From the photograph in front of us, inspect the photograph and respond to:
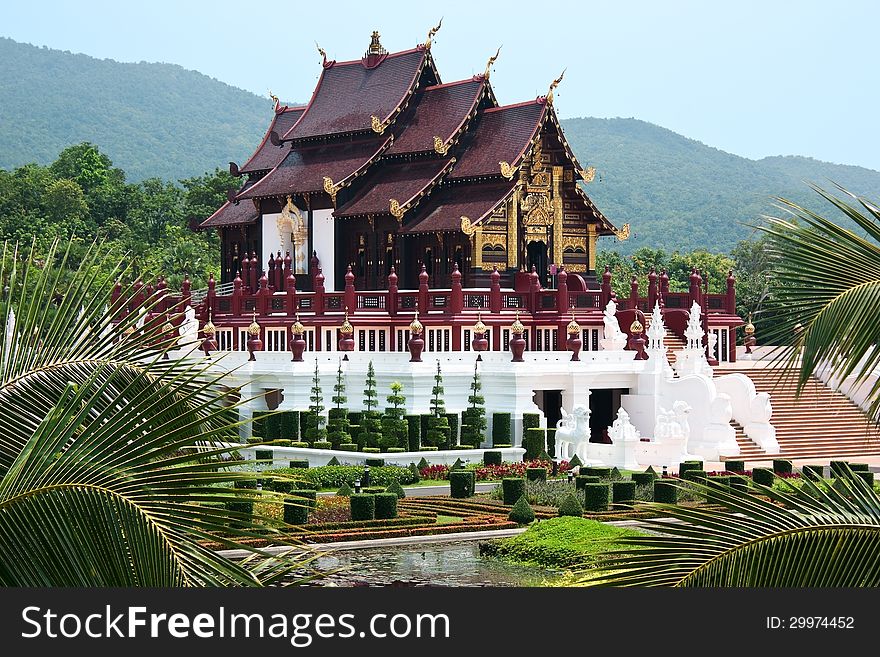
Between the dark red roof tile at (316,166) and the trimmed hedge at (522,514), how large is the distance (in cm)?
2218

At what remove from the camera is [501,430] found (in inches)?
1512

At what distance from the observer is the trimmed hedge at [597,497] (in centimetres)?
2833

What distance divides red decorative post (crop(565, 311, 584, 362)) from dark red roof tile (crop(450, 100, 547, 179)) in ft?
19.2

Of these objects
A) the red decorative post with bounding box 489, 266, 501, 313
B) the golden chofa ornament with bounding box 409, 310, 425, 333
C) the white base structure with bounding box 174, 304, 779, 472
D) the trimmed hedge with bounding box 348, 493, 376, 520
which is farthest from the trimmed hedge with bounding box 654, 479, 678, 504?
the red decorative post with bounding box 489, 266, 501, 313

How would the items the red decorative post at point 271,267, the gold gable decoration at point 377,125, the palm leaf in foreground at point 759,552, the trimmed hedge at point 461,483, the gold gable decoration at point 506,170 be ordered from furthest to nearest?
1. the red decorative post at point 271,267
2. the gold gable decoration at point 377,125
3. the gold gable decoration at point 506,170
4. the trimmed hedge at point 461,483
5. the palm leaf in foreground at point 759,552

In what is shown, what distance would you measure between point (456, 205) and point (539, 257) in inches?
129

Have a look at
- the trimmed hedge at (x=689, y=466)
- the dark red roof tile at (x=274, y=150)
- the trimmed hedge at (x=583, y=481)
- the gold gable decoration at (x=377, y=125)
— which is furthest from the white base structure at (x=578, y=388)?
the dark red roof tile at (x=274, y=150)

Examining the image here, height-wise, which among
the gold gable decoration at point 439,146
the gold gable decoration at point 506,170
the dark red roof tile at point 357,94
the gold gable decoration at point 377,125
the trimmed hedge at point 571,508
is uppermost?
the dark red roof tile at point 357,94

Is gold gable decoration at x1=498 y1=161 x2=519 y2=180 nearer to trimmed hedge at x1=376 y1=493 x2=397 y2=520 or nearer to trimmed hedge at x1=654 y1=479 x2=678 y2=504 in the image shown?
trimmed hedge at x1=654 y1=479 x2=678 y2=504

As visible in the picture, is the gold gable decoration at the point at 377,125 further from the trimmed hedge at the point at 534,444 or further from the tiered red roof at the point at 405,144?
the trimmed hedge at the point at 534,444

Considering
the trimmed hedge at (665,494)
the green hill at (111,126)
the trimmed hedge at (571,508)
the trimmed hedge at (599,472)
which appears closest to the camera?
the trimmed hedge at (571,508)

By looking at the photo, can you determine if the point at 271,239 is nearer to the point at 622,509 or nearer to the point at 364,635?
the point at 622,509

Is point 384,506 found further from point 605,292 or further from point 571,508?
point 605,292

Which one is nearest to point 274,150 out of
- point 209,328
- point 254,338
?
point 209,328
